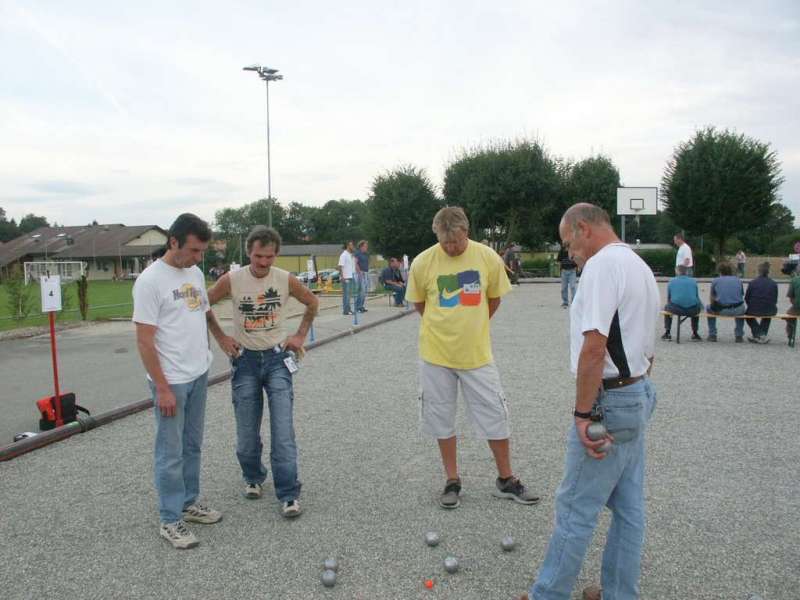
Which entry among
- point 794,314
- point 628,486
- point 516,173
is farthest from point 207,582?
point 516,173

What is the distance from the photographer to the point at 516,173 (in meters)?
41.9

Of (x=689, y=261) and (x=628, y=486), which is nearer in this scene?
(x=628, y=486)

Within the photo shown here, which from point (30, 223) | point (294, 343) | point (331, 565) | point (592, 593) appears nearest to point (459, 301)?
point (294, 343)

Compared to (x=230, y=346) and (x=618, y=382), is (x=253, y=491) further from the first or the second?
(x=618, y=382)

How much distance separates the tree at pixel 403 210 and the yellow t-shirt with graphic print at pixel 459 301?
41739 millimetres

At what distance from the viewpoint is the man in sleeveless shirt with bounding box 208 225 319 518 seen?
4156mm

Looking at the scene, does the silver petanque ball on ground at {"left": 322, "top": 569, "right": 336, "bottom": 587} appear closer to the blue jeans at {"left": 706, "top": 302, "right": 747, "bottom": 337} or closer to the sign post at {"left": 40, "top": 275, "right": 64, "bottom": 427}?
the sign post at {"left": 40, "top": 275, "right": 64, "bottom": 427}

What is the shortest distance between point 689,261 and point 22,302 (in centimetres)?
1634

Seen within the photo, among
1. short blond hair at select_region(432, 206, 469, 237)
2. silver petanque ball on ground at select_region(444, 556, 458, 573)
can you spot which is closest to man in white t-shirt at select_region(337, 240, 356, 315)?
short blond hair at select_region(432, 206, 469, 237)

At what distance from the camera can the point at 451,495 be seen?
4.19m

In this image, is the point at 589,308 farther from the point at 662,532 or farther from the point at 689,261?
the point at 689,261

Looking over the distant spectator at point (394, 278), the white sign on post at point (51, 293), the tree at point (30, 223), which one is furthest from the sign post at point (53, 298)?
the tree at point (30, 223)

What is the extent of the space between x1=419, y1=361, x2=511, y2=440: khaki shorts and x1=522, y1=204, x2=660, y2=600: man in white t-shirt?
1.45 m

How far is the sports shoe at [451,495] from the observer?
163 inches
